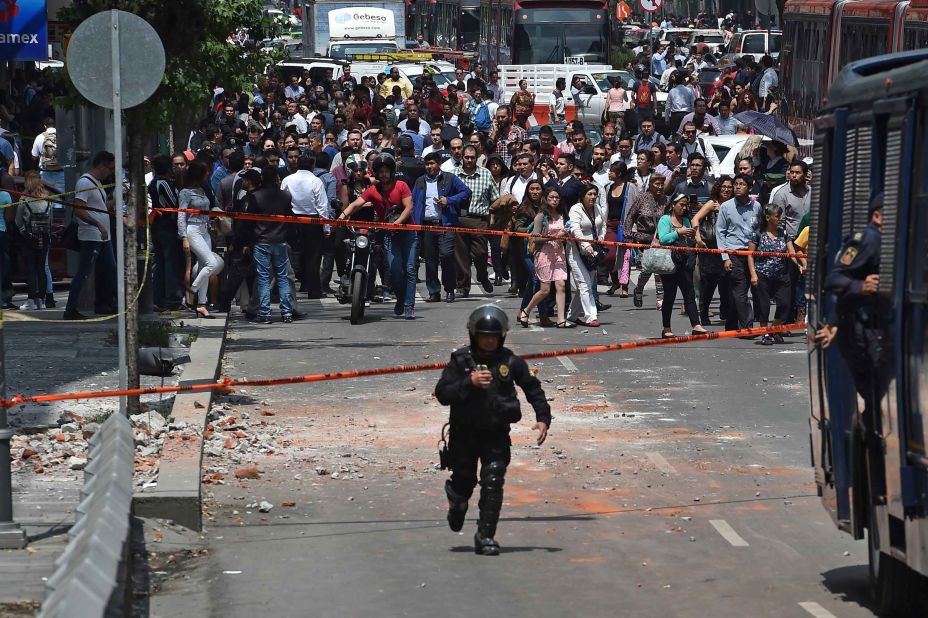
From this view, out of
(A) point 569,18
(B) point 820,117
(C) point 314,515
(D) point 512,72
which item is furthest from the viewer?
(A) point 569,18

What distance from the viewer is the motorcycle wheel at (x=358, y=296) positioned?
1919 cm

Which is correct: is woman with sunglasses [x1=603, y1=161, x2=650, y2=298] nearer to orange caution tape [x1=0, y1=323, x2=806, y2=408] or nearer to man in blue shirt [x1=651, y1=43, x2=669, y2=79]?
orange caution tape [x1=0, y1=323, x2=806, y2=408]

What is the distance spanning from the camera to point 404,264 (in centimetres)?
1969

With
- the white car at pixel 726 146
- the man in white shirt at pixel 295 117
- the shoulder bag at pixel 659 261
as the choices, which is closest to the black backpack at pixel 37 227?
the shoulder bag at pixel 659 261

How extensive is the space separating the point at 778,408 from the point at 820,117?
5.51 meters

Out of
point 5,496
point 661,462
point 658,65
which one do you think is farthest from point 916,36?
point 658,65

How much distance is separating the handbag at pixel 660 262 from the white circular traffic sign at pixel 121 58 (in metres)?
7.98

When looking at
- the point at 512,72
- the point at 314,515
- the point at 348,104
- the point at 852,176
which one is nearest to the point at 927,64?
the point at 852,176

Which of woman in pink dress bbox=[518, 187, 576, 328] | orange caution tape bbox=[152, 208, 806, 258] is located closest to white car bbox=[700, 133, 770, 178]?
orange caution tape bbox=[152, 208, 806, 258]

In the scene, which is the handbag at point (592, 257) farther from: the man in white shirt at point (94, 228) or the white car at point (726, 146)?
the white car at point (726, 146)

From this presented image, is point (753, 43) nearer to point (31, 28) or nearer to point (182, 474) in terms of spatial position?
point (31, 28)

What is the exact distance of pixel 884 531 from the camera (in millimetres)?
7578

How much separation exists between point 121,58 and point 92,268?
780cm

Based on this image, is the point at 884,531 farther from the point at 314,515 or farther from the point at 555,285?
the point at 555,285
